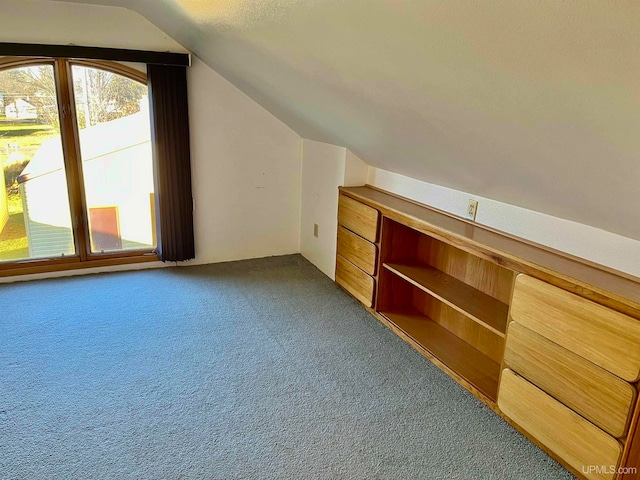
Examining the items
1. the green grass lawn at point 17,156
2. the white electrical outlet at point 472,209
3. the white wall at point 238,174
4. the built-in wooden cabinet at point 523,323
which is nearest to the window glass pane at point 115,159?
the green grass lawn at point 17,156

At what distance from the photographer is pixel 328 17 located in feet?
5.23

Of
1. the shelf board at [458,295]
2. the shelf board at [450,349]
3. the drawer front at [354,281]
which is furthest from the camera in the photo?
the drawer front at [354,281]

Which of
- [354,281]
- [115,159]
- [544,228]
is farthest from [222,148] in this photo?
[544,228]

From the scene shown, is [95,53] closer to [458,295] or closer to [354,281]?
[354,281]

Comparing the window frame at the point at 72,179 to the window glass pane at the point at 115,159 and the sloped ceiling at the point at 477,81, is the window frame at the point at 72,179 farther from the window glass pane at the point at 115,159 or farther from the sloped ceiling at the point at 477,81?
the sloped ceiling at the point at 477,81

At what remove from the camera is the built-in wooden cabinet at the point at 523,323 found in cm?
173

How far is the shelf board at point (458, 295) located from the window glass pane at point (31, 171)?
2618mm

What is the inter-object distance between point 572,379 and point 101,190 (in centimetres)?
352

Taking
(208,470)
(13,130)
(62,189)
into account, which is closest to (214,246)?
(62,189)

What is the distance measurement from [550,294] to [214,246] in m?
3.00

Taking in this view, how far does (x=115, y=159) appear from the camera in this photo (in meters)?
3.80

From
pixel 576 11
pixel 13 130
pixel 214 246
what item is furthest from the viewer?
pixel 214 246

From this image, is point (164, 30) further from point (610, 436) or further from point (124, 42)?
point (610, 436)

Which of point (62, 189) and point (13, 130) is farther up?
point (13, 130)
